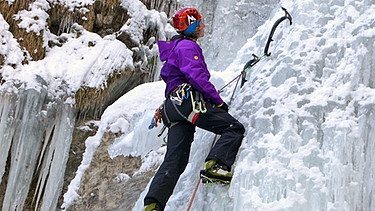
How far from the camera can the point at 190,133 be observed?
2.98m

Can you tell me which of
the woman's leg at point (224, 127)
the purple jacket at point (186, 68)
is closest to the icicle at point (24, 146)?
the purple jacket at point (186, 68)

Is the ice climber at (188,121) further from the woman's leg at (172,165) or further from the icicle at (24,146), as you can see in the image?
the icicle at (24,146)

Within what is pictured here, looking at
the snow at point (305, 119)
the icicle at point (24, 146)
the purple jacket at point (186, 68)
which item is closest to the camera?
the snow at point (305, 119)

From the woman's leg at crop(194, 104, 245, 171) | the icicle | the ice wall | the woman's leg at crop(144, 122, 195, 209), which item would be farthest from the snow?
the icicle

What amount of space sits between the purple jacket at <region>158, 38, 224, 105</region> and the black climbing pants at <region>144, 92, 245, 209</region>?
9cm

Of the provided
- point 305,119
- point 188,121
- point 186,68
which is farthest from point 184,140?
point 305,119

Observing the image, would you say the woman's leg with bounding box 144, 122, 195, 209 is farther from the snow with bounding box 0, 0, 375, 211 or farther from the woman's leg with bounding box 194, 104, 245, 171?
the snow with bounding box 0, 0, 375, 211

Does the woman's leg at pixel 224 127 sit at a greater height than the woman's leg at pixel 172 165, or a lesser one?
greater

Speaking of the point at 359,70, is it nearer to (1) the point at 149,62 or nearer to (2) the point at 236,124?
(2) the point at 236,124

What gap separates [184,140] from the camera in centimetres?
292

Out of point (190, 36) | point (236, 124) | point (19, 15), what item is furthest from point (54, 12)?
point (236, 124)

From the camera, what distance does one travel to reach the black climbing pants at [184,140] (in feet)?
9.00

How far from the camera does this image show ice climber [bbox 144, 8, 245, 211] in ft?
9.02

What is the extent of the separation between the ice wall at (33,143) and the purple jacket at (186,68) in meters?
3.18
